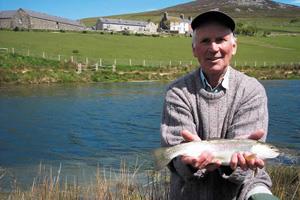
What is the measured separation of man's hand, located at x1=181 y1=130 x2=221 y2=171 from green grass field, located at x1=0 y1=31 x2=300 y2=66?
56.1 meters

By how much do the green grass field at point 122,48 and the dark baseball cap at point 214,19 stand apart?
2196 inches

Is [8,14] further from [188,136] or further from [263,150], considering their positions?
[263,150]

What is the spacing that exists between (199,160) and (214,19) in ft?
3.88

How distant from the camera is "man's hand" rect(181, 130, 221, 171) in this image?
11.1 feet

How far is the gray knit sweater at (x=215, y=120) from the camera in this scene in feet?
12.2

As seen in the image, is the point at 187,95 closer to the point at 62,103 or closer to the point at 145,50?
the point at 62,103

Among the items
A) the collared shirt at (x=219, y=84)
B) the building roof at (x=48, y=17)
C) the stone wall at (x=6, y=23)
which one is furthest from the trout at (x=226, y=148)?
the stone wall at (x=6, y=23)

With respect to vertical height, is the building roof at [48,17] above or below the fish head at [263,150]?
above

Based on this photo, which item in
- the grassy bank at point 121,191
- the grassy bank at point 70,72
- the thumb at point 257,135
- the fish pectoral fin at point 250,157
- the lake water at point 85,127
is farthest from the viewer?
the grassy bank at point 70,72

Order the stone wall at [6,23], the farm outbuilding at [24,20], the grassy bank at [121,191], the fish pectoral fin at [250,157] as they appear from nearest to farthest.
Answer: the fish pectoral fin at [250,157] → the grassy bank at [121,191] → the farm outbuilding at [24,20] → the stone wall at [6,23]

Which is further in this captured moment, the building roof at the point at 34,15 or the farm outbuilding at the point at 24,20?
the building roof at the point at 34,15

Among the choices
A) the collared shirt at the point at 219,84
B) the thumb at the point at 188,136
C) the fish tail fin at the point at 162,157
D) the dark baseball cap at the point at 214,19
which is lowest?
the fish tail fin at the point at 162,157

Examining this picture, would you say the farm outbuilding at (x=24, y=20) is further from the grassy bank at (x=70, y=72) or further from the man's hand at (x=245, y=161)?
the man's hand at (x=245, y=161)

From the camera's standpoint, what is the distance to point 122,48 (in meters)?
77.2
